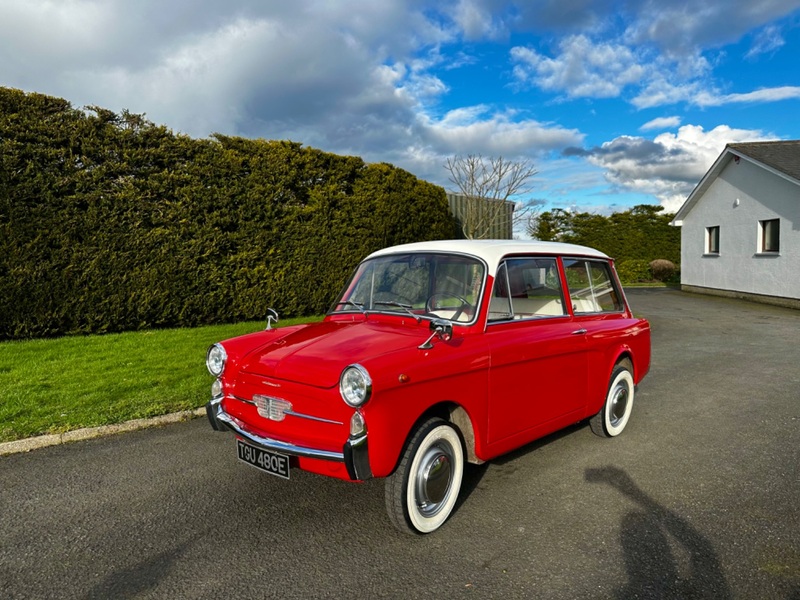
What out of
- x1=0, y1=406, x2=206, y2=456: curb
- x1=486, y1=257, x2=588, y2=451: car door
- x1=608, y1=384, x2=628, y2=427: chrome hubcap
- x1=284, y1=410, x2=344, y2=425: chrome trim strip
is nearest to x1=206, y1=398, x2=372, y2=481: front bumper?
x1=284, y1=410, x2=344, y2=425: chrome trim strip

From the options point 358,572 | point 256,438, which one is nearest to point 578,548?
point 358,572

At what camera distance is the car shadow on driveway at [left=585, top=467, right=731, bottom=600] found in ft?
8.92

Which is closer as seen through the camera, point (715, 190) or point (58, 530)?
point (58, 530)

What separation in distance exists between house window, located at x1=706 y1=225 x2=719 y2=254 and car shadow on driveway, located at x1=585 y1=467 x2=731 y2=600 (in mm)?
21149

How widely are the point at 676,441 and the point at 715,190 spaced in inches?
790

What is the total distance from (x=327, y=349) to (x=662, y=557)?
2199 mm

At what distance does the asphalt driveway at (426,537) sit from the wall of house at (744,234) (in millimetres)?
14387

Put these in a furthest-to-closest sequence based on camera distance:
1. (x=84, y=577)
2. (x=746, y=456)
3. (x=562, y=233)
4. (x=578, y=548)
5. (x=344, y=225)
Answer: (x=562, y=233), (x=344, y=225), (x=746, y=456), (x=578, y=548), (x=84, y=577)

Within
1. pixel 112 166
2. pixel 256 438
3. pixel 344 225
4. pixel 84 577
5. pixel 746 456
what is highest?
pixel 112 166

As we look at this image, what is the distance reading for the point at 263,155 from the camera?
11.3 m

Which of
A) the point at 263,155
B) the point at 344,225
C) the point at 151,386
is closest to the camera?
the point at 151,386

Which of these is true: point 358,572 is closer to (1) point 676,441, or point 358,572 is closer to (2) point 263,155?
(1) point 676,441

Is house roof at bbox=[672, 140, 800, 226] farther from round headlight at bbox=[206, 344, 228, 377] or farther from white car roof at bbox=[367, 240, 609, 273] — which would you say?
round headlight at bbox=[206, 344, 228, 377]

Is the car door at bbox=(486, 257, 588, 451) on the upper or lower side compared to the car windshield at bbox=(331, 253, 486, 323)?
lower
